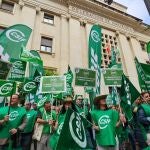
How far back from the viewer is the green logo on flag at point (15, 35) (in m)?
7.57

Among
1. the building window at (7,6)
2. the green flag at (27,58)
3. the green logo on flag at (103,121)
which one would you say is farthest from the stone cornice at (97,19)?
the green logo on flag at (103,121)

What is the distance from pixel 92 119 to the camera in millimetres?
4352

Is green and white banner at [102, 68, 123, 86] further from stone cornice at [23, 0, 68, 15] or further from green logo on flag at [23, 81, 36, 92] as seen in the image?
stone cornice at [23, 0, 68, 15]

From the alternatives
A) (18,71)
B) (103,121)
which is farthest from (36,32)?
(103,121)

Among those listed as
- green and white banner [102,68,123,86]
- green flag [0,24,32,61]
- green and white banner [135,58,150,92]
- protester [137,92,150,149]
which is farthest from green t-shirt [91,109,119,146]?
green flag [0,24,32,61]

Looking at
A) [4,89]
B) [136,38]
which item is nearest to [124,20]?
[136,38]

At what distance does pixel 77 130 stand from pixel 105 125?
1846mm

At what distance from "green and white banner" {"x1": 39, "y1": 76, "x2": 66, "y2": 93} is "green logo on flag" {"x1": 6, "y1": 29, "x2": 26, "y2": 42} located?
98.1 inches

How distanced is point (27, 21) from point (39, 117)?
38.7 feet

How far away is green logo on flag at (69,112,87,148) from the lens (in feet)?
7.93

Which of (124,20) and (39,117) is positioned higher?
(124,20)

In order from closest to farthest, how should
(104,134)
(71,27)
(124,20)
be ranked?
(104,134) → (71,27) → (124,20)

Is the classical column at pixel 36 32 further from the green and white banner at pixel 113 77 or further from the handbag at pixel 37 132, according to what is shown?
the handbag at pixel 37 132

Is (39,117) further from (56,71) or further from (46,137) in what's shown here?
(56,71)
